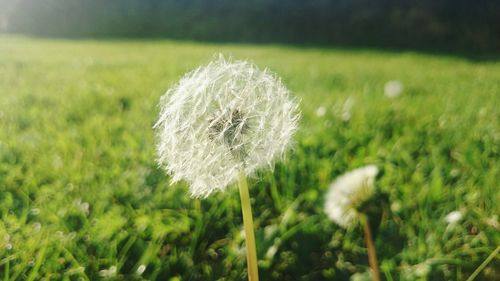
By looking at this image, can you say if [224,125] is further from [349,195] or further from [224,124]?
[349,195]

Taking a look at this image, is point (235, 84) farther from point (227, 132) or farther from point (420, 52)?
point (420, 52)

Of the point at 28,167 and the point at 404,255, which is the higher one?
the point at 28,167

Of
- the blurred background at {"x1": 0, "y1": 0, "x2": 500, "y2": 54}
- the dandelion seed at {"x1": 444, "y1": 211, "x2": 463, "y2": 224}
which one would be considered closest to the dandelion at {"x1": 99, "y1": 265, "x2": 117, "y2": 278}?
the dandelion seed at {"x1": 444, "y1": 211, "x2": 463, "y2": 224}

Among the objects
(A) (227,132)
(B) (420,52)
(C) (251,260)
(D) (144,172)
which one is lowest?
(C) (251,260)

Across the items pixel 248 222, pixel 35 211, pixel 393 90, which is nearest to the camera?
pixel 248 222

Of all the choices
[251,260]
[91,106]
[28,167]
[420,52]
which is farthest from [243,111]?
[420,52]

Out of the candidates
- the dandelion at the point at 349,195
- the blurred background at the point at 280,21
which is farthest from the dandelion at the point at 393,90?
the blurred background at the point at 280,21

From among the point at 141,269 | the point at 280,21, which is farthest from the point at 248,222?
the point at 280,21
